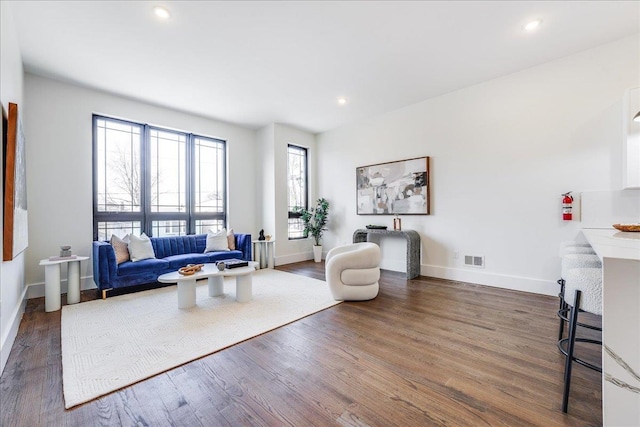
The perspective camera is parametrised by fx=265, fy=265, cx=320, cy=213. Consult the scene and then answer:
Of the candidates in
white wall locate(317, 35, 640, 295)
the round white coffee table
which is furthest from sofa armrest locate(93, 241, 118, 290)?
white wall locate(317, 35, 640, 295)

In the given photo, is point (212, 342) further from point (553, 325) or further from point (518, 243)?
point (518, 243)

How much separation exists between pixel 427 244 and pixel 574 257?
276 centimetres

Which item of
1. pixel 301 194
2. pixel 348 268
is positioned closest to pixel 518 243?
pixel 348 268

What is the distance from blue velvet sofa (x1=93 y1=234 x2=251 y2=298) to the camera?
347 centimetres

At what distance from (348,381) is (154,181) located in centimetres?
468

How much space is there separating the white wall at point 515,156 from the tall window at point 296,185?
7.17 ft

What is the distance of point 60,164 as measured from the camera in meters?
3.81

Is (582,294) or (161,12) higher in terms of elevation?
(161,12)

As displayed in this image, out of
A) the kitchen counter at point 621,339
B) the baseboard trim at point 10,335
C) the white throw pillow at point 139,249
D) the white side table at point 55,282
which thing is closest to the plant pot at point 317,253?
the white throw pillow at point 139,249

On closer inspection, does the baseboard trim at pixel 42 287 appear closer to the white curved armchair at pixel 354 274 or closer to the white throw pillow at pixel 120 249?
the white throw pillow at pixel 120 249

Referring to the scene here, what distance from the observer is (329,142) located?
6.26 m

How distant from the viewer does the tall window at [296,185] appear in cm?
620

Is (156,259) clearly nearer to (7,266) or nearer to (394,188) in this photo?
(7,266)

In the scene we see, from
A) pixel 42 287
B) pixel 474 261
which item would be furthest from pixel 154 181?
pixel 474 261
